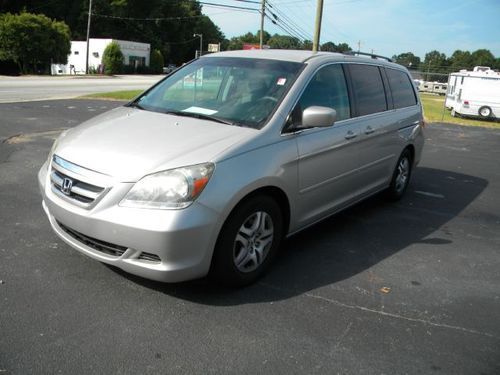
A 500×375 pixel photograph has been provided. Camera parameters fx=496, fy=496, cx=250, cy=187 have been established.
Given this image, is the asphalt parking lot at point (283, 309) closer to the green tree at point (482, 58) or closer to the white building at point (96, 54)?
the white building at point (96, 54)

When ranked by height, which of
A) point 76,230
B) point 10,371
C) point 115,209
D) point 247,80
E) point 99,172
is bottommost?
point 10,371

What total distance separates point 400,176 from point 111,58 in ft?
181

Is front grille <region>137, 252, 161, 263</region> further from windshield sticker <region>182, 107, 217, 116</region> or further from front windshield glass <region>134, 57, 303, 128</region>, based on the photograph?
windshield sticker <region>182, 107, 217, 116</region>

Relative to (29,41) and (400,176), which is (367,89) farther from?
(29,41)

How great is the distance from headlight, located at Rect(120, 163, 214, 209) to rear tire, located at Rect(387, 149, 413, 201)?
3.66m

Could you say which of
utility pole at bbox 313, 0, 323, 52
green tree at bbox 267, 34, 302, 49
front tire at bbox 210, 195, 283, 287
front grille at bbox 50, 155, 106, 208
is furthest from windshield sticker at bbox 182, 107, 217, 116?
green tree at bbox 267, 34, 302, 49

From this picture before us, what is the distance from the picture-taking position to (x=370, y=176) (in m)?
5.43

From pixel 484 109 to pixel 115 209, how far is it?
2227 centimetres

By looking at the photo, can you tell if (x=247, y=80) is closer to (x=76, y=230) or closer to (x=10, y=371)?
(x=76, y=230)

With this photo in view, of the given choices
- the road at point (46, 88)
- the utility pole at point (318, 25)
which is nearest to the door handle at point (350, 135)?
the road at point (46, 88)

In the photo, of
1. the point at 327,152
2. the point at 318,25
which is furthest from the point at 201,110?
the point at 318,25

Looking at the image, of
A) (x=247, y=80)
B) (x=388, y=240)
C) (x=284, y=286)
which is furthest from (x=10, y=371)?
(x=388, y=240)

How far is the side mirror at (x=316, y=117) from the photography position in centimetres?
396

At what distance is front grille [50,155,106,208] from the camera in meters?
3.35
